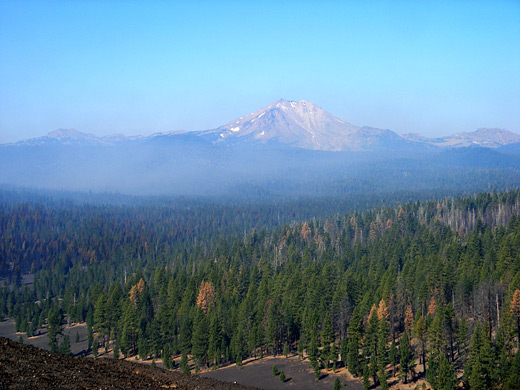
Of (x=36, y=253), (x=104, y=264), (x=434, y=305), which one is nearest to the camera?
(x=434, y=305)

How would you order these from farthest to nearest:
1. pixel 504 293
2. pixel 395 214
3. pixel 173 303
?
pixel 395 214, pixel 173 303, pixel 504 293

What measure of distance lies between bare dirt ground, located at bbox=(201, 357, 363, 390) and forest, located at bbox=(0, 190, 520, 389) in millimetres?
1018

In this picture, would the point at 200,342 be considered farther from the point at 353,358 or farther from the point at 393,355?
the point at 393,355

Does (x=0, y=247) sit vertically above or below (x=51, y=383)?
below

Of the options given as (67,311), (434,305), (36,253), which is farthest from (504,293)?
(36,253)

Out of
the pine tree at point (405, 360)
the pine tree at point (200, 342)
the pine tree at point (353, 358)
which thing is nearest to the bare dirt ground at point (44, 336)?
the pine tree at point (200, 342)

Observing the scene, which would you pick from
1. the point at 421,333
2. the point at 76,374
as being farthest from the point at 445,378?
the point at 76,374

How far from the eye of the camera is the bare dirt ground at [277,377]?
37.2 meters

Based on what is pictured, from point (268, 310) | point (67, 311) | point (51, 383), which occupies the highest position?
point (51, 383)

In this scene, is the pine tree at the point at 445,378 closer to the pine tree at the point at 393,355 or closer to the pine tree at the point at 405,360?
the pine tree at the point at 405,360

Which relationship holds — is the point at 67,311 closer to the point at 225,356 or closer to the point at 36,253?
the point at 225,356

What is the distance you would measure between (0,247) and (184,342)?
8034cm

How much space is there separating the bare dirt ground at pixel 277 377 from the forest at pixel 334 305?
102 centimetres

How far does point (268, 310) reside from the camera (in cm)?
4634
